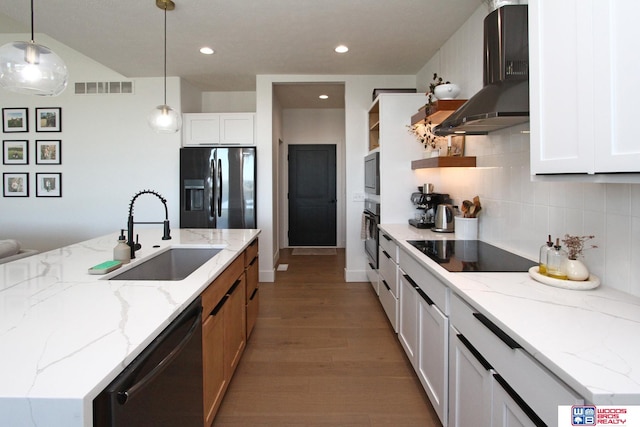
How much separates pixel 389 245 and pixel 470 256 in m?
1.04

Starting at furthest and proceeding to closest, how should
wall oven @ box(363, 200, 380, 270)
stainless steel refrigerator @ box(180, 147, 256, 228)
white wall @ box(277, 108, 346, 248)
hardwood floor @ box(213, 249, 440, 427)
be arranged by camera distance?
white wall @ box(277, 108, 346, 248), stainless steel refrigerator @ box(180, 147, 256, 228), wall oven @ box(363, 200, 380, 270), hardwood floor @ box(213, 249, 440, 427)

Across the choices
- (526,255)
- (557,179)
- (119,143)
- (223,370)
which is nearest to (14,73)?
(223,370)

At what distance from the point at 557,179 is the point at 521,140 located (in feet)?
3.02

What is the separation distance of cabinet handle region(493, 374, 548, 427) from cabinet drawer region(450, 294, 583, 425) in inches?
0.6

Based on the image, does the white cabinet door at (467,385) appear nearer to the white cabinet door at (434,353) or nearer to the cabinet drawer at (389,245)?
the white cabinet door at (434,353)

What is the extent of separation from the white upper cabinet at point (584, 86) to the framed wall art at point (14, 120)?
5.85m

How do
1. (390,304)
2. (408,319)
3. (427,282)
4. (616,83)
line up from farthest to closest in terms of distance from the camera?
(390,304) < (408,319) < (427,282) < (616,83)

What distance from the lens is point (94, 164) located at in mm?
4727

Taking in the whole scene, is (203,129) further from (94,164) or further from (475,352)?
(475,352)

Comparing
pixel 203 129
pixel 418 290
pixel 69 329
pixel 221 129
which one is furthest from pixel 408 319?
pixel 203 129

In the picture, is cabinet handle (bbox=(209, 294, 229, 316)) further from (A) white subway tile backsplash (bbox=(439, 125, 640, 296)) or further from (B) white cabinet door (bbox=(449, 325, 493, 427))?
(A) white subway tile backsplash (bbox=(439, 125, 640, 296))

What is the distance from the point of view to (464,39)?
3.01 metres

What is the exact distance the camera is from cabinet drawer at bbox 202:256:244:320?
5.39 feet

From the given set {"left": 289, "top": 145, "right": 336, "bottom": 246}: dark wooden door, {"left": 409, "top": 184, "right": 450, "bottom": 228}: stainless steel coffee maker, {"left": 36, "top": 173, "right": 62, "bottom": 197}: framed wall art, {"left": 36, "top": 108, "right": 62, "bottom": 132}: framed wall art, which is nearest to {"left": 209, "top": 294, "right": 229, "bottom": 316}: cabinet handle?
{"left": 409, "top": 184, "right": 450, "bottom": 228}: stainless steel coffee maker
